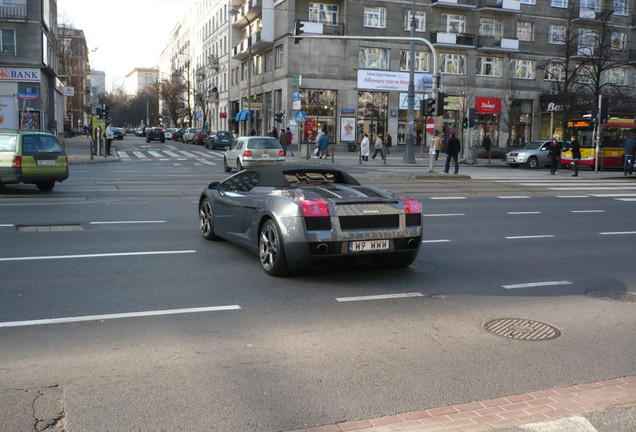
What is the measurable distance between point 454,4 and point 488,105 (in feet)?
28.4

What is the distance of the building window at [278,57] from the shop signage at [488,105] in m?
16.4

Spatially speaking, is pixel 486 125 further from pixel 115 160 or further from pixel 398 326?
pixel 398 326

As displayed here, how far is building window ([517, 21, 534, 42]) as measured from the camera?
54.5 m

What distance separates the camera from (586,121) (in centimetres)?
3775

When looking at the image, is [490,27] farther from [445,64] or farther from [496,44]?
[445,64]

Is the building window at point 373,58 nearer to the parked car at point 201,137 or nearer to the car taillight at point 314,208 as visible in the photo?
the parked car at point 201,137

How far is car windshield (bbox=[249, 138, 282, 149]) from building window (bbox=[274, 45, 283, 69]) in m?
25.7

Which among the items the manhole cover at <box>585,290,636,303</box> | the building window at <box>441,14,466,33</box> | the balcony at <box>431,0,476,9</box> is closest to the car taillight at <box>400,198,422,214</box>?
the manhole cover at <box>585,290,636,303</box>

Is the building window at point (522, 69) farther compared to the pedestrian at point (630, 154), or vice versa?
the building window at point (522, 69)

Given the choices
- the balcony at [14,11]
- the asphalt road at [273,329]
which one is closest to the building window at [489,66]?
the balcony at [14,11]

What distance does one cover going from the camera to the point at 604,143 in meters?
35.8

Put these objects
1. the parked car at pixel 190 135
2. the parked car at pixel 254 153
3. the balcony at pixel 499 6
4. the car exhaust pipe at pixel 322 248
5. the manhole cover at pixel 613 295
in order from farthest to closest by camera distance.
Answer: the parked car at pixel 190 135 < the balcony at pixel 499 6 < the parked car at pixel 254 153 < the car exhaust pipe at pixel 322 248 < the manhole cover at pixel 613 295

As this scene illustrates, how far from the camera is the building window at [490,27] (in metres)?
53.7

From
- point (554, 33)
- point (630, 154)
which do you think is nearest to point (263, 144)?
point (630, 154)
